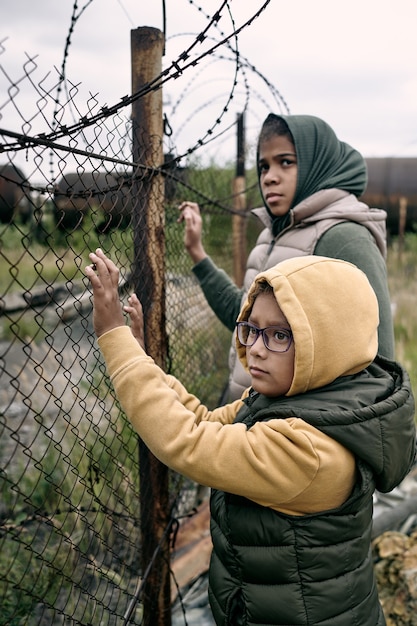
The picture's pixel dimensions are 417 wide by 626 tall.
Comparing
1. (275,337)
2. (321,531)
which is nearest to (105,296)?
(275,337)

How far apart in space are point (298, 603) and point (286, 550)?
0.50 feet

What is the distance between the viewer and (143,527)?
2.30 m

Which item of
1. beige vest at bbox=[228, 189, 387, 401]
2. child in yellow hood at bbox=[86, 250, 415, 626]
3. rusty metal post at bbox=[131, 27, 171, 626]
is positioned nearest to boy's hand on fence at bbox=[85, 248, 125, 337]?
child in yellow hood at bbox=[86, 250, 415, 626]

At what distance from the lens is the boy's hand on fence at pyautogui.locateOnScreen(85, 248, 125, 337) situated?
4.94 ft

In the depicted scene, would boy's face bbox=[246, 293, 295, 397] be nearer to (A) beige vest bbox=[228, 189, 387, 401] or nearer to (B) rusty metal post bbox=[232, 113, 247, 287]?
(A) beige vest bbox=[228, 189, 387, 401]

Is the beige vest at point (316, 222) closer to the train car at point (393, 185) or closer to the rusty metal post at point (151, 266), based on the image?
the rusty metal post at point (151, 266)

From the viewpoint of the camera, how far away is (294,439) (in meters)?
1.32

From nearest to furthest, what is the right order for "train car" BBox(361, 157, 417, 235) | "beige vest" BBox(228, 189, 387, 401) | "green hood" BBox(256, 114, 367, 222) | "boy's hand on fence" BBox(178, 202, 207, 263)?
"beige vest" BBox(228, 189, 387, 401) → "green hood" BBox(256, 114, 367, 222) → "boy's hand on fence" BBox(178, 202, 207, 263) → "train car" BBox(361, 157, 417, 235)

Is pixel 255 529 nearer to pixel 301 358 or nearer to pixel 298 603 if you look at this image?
pixel 298 603

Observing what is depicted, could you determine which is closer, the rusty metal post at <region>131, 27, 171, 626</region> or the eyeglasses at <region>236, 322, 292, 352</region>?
the eyeglasses at <region>236, 322, 292, 352</region>

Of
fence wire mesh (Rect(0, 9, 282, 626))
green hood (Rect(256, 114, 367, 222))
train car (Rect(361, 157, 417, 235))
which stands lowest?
fence wire mesh (Rect(0, 9, 282, 626))

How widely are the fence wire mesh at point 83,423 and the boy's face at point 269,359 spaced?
46cm

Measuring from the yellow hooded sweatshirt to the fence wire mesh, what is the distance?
0.32 metres

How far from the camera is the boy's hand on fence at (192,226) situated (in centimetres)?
261
